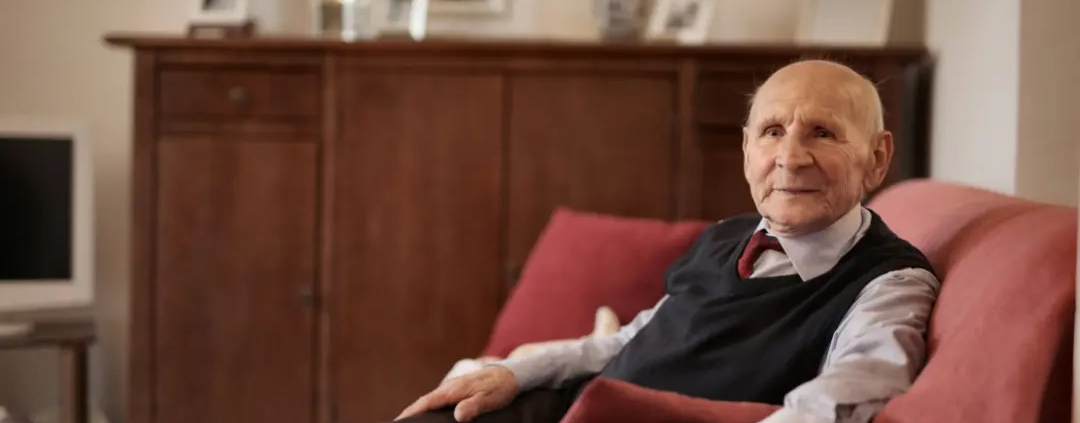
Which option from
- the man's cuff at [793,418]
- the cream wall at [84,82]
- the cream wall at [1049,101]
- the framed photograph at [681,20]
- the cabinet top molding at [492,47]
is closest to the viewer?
the man's cuff at [793,418]

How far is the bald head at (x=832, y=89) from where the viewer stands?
136 centimetres

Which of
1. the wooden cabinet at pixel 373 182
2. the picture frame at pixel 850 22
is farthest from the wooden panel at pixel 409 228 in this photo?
the picture frame at pixel 850 22

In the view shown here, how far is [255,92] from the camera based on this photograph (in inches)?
102

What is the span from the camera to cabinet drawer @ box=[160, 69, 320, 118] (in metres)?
2.59

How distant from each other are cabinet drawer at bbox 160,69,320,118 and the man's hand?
1331 mm

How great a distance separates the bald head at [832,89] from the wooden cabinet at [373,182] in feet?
3.82

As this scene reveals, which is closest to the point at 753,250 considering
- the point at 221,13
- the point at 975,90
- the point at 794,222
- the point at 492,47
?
the point at 794,222

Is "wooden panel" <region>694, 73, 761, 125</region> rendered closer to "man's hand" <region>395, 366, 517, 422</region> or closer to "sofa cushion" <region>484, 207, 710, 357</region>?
"sofa cushion" <region>484, 207, 710, 357</region>

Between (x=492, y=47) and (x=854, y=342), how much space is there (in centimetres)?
153

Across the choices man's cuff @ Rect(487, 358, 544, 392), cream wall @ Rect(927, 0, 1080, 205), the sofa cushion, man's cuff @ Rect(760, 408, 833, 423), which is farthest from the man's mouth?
the sofa cushion

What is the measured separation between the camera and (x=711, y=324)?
1423 millimetres

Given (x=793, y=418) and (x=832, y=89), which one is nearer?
(x=793, y=418)

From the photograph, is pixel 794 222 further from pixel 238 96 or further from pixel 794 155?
pixel 238 96

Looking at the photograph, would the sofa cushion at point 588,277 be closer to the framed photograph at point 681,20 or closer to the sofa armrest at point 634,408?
the framed photograph at point 681,20
